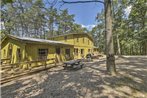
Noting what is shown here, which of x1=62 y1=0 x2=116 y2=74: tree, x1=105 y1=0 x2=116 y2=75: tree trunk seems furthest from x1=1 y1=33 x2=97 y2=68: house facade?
x1=105 y1=0 x2=116 y2=75: tree trunk

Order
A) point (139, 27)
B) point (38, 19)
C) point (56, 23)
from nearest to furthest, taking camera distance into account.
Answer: point (139, 27) < point (38, 19) < point (56, 23)

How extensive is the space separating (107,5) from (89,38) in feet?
74.9

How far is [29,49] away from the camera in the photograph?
15523 millimetres

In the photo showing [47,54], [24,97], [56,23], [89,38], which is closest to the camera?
[24,97]

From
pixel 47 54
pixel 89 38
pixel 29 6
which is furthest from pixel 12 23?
pixel 47 54

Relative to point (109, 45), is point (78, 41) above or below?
above

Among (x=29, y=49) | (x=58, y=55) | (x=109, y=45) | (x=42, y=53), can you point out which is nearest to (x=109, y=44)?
(x=109, y=45)

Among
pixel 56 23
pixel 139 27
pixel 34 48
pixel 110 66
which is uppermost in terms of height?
pixel 56 23

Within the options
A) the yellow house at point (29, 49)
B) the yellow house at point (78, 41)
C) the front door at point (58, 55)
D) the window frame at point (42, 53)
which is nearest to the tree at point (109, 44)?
the yellow house at point (29, 49)

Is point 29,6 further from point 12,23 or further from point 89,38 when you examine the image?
point 89,38

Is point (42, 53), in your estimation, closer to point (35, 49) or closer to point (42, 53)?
point (42, 53)

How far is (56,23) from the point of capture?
1817 inches

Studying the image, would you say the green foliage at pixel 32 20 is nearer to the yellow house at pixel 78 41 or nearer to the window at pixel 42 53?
the yellow house at pixel 78 41

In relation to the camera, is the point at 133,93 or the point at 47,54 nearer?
the point at 133,93
